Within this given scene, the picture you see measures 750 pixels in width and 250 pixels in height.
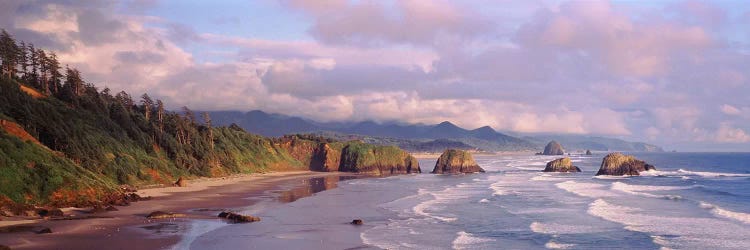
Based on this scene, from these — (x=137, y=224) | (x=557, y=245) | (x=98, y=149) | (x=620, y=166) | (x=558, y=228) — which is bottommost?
(x=557, y=245)

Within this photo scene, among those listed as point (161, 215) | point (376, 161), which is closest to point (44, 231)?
point (161, 215)

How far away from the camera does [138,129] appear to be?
278 feet

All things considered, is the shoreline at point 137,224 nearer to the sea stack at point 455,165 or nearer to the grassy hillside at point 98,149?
the grassy hillside at point 98,149

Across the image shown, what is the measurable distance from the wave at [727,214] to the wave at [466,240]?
810 inches

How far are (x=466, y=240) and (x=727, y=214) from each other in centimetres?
2467

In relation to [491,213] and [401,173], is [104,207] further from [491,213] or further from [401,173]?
[401,173]

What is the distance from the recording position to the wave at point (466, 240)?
3295 cm

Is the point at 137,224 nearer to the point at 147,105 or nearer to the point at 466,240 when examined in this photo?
the point at 466,240

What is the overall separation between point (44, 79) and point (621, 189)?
74407 millimetres

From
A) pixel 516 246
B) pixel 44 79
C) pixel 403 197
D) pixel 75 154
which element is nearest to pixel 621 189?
pixel 403 197

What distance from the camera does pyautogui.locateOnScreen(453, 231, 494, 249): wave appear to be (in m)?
33.0

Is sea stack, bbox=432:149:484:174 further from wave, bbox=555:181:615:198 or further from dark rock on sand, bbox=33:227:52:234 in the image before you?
dark rock on sand, bbox=33:227:52:234

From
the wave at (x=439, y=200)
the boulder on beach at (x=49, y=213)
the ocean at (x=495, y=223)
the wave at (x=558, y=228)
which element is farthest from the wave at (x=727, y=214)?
the boulder on beach at (x=49, y=213)

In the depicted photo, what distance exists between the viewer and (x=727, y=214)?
46812 mm
